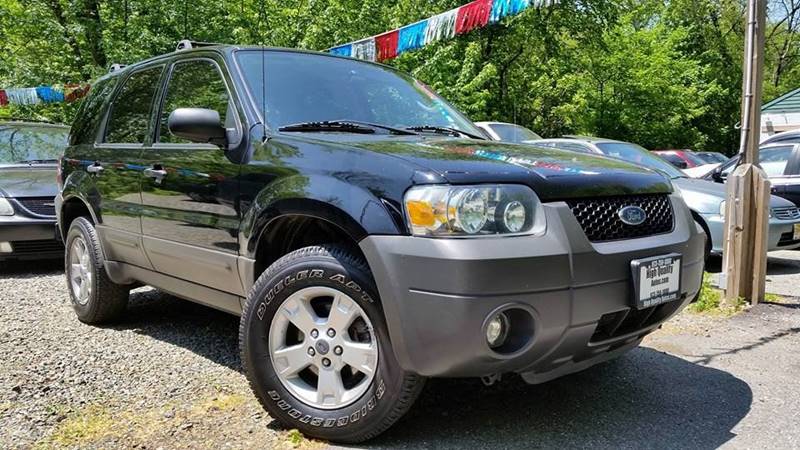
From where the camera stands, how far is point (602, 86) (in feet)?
93.8

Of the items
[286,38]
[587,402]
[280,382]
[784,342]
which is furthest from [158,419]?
[286,38]

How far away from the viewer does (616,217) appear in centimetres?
266

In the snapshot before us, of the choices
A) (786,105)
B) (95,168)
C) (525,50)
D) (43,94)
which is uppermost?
(525,50)

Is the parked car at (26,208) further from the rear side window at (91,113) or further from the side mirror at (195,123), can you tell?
the side mirror at (195,123)

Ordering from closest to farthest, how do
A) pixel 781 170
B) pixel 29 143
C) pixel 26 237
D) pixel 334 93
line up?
1. pixel 334 93
2. pixel 26 237
3. pixel 29 143
4. pixel 781 170

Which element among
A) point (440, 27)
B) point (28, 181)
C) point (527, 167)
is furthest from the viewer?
point (440, 27)

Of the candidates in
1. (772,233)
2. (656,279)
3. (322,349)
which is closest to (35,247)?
(322,349)

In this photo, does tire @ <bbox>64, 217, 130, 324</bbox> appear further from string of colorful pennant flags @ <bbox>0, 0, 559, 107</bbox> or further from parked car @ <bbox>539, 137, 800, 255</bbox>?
parked car @ <bbox>539, 137, 800, 255</bbox>

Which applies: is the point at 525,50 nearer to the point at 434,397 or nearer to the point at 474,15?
the point at 474,15

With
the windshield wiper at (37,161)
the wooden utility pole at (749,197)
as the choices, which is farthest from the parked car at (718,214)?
the windshield wiper at (37,161)

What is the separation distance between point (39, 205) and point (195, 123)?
14.5ft

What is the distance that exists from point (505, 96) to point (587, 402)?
62.7 feet

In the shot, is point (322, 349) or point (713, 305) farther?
point (713, 305)

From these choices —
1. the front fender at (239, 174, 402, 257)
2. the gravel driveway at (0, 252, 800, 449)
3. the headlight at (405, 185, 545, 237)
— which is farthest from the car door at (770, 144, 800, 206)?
the front fender at (239, 174, 402, 257)
